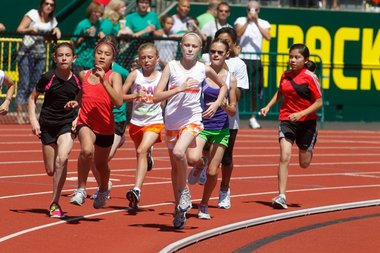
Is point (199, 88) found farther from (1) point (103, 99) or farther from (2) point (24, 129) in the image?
(2) point (24, 129)

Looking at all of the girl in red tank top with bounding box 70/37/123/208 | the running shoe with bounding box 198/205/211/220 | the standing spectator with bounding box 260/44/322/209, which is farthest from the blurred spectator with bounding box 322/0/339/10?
the running shoe with bounding box 198/205/211/220

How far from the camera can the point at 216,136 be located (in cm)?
1359

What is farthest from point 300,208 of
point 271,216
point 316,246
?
point 316,246

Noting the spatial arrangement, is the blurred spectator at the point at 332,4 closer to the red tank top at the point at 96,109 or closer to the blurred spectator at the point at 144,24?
the blurred spectator at the point at 144,24

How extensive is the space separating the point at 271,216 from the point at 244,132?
1174cm

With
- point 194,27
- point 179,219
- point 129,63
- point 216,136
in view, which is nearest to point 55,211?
point 179,219

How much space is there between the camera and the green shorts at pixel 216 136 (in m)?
13.5

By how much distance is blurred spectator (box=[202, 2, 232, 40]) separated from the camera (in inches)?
957

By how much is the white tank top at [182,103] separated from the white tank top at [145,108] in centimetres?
155

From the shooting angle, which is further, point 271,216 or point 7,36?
point 7,36

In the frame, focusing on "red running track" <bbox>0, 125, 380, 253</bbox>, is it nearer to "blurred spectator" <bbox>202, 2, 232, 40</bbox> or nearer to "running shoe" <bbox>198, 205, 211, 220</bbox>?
"running shoe" <bbox>198, 205, 211, 220</bbox>

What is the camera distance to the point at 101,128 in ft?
43.4

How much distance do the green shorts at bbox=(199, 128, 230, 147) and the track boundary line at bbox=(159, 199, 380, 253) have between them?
958 mm

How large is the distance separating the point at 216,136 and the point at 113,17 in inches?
468
